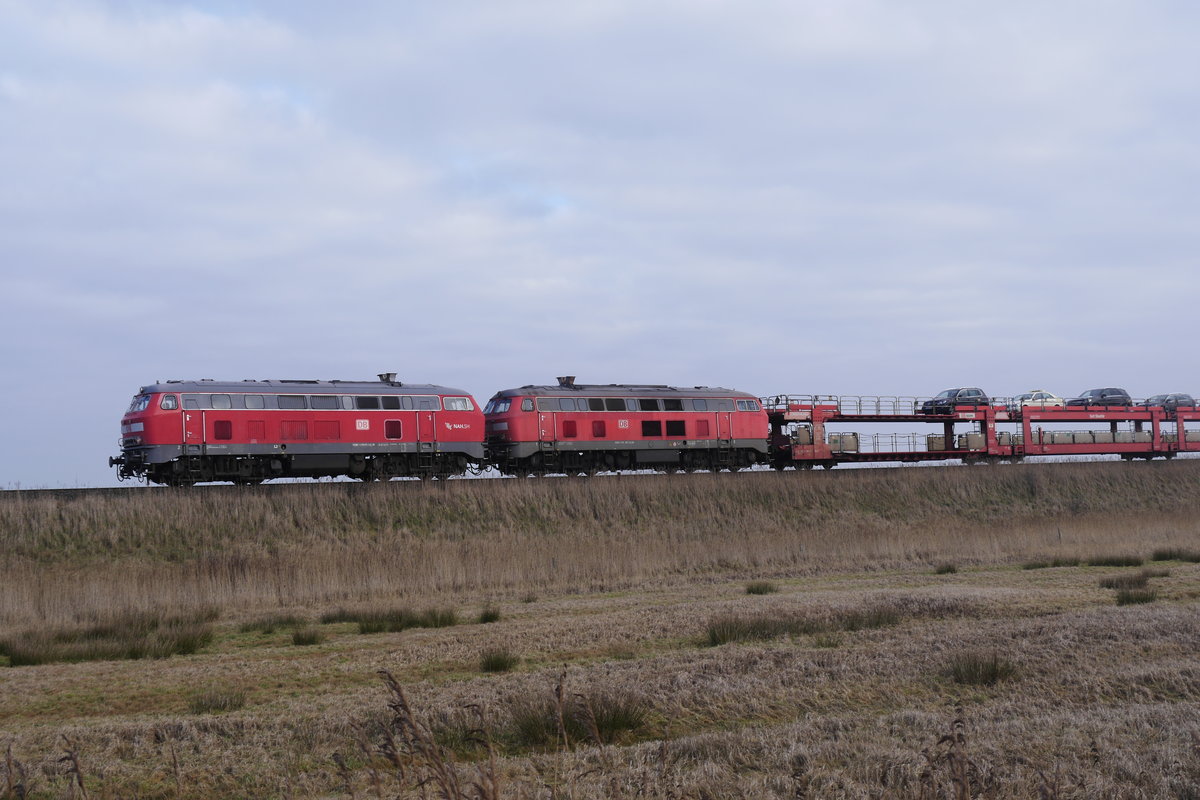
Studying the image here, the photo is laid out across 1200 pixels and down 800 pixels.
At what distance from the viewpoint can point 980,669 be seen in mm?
9617

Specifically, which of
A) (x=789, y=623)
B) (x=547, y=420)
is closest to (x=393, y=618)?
(x=789, y=623)

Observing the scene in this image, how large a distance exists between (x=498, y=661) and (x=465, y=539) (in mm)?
15200

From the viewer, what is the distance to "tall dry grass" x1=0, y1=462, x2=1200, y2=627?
67.6 ft

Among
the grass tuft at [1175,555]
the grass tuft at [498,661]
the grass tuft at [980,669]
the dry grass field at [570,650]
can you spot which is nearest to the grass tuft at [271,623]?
the dry grass field at [570,650]

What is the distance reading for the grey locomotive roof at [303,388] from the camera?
28578 millimetres

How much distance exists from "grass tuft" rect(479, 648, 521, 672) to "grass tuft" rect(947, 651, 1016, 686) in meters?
5.34

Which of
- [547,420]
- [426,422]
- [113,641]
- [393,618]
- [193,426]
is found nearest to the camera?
[113,641]

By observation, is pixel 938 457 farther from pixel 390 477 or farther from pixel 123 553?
pixel 123 553

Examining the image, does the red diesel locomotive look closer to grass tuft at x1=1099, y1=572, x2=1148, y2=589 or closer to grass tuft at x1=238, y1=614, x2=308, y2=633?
grass tuft at x1=238, y1=614, x2=308, y2=633

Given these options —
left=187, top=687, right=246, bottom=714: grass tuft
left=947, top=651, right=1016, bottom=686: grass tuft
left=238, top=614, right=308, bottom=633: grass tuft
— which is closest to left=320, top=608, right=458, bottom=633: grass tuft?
left=238, top=614, right=308, bottom=633: grass tuft

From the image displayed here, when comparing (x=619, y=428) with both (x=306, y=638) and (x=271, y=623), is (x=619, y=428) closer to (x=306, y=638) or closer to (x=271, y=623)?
(x=271, y=623)

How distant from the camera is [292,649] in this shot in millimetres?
14023

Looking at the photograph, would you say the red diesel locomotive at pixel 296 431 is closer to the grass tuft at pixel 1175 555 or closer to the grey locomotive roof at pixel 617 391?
the grey locomotive roof at pixel 617 391

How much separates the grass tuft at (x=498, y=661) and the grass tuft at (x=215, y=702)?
9.66 ft
